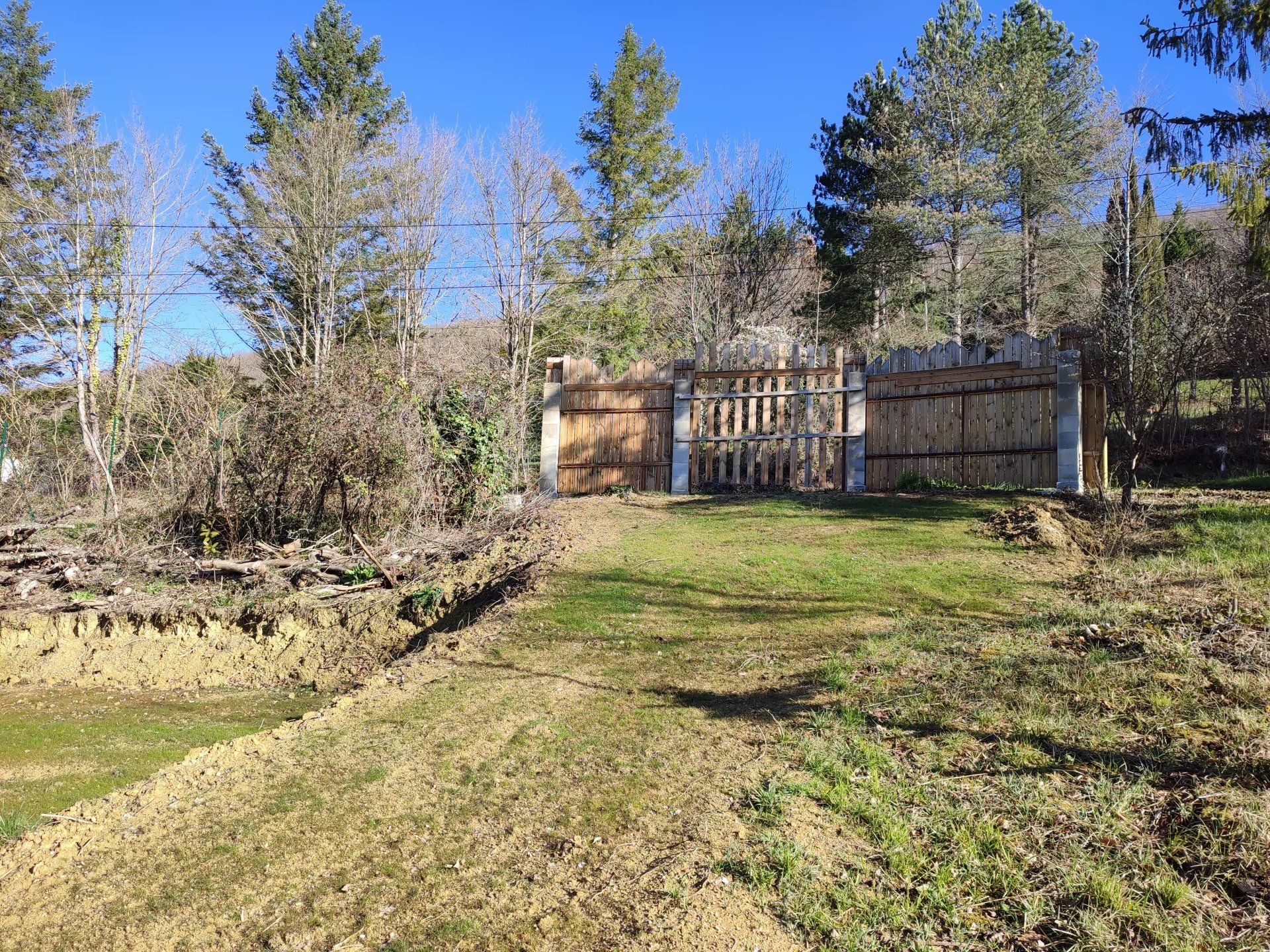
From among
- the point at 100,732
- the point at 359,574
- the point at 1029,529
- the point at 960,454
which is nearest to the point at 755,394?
the point at 960,454

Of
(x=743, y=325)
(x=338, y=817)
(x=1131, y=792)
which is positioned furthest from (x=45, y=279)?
(x=1131, y=792)

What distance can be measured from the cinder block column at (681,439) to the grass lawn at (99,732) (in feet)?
22.7

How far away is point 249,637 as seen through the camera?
8.39 m

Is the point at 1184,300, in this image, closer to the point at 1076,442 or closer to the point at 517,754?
the point at 1076,442

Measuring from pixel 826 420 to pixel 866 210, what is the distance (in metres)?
16.1

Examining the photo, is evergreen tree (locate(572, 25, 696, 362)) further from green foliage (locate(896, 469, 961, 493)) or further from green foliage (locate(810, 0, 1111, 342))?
green foliage (locate(896, 469, 961, 493))

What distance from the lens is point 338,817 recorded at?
3930 mm

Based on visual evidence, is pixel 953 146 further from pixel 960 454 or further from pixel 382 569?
pixel 382 569

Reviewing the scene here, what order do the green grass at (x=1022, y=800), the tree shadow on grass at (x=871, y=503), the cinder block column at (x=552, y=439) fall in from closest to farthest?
the green grass at (x=1022, y=800)
the tree shadow on grass at (x=871, y=503)
the cinder block column at (x=552, y=439)

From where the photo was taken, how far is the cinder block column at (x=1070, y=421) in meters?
10.6

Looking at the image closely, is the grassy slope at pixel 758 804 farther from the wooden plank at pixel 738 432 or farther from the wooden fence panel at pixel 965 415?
the wooden plank at pixel 738 432

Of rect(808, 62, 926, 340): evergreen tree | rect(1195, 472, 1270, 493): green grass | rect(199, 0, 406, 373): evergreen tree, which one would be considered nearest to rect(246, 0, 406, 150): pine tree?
rect(199, 0, 406, 373): evergreen tree

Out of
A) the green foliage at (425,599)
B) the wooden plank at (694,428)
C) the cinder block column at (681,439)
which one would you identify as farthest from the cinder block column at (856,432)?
the green foliage at (425,599)

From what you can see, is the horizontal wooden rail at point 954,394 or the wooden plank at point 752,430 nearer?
the horizontal wooden rail at point 954,394
